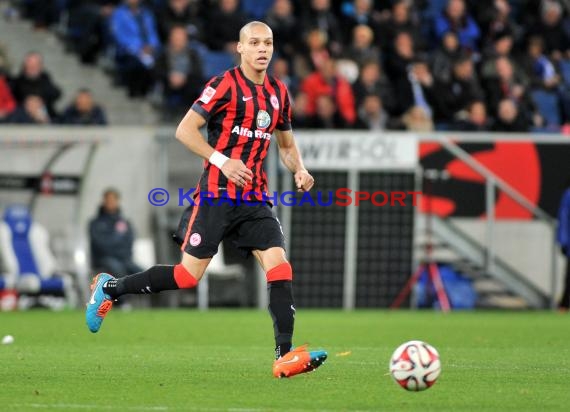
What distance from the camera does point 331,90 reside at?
21.1 m

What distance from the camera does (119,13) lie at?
821 inches

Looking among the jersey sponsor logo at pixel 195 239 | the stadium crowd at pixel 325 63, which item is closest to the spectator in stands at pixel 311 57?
the stadium crowd at pixel 325 63

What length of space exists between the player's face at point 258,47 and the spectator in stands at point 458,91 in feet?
42.2

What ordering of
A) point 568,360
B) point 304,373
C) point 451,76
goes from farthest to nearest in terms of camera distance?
1. point 451,76
2. point 568,360
3. point 304,373

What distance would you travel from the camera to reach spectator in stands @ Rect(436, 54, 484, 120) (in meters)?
21.9

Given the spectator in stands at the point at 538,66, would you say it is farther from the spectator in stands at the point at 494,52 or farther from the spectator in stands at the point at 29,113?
the spectator in stands at the point at 29,113

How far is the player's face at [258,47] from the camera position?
9.21 m

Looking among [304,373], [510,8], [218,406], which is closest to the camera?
[218,406]

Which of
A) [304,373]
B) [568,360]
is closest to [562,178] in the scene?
[568,360]

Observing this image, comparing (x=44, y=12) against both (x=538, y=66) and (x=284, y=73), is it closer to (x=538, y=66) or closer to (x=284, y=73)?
(x=284, y=73)

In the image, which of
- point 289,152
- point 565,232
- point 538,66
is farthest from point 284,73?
point 289,152

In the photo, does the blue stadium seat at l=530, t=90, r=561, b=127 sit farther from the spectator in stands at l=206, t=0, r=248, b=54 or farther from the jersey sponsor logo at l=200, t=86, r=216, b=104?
the jersey sponsor logo at l=200, t=86, r=216, b=104

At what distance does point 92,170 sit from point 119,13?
2.40 metres

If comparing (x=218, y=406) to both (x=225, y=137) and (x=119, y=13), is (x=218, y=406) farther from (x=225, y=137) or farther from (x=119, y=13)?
(x=119, y=13)
